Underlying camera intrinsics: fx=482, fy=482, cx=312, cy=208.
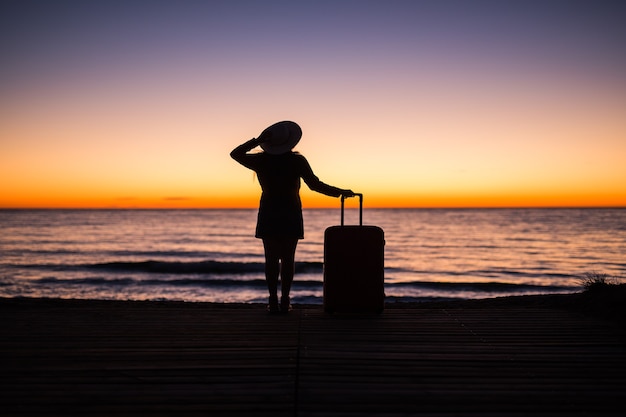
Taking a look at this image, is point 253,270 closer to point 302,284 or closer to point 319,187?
point 302,284

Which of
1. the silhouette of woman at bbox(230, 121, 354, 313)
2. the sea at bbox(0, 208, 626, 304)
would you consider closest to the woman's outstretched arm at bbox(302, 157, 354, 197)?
the silhouette of woman at bbox(230, 121, 354, 313)

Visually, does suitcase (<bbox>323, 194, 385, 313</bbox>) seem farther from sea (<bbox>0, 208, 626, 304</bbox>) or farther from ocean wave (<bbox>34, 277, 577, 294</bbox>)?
ocean wave (<bbox>34, 277, 577, 294</bbox>)

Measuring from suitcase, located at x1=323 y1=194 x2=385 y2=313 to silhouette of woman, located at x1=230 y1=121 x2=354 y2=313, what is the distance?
1.20ft

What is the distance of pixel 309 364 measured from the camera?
10.6ft

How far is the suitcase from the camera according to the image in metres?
4.89

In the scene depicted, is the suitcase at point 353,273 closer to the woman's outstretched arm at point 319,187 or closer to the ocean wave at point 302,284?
the woman's outstretched arm at point 319,187

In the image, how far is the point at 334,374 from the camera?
3.04 metres

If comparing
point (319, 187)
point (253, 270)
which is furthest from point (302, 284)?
point (319, 187)

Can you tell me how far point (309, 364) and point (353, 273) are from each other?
1801mm

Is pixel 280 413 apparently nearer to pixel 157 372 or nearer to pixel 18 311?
pixel 157 372

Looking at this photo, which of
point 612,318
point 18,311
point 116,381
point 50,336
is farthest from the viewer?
point 18,311

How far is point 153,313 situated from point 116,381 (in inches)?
82.4

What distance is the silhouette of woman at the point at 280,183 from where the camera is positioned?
4730mm

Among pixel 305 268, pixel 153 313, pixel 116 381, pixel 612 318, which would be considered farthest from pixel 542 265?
pixel 116 381
